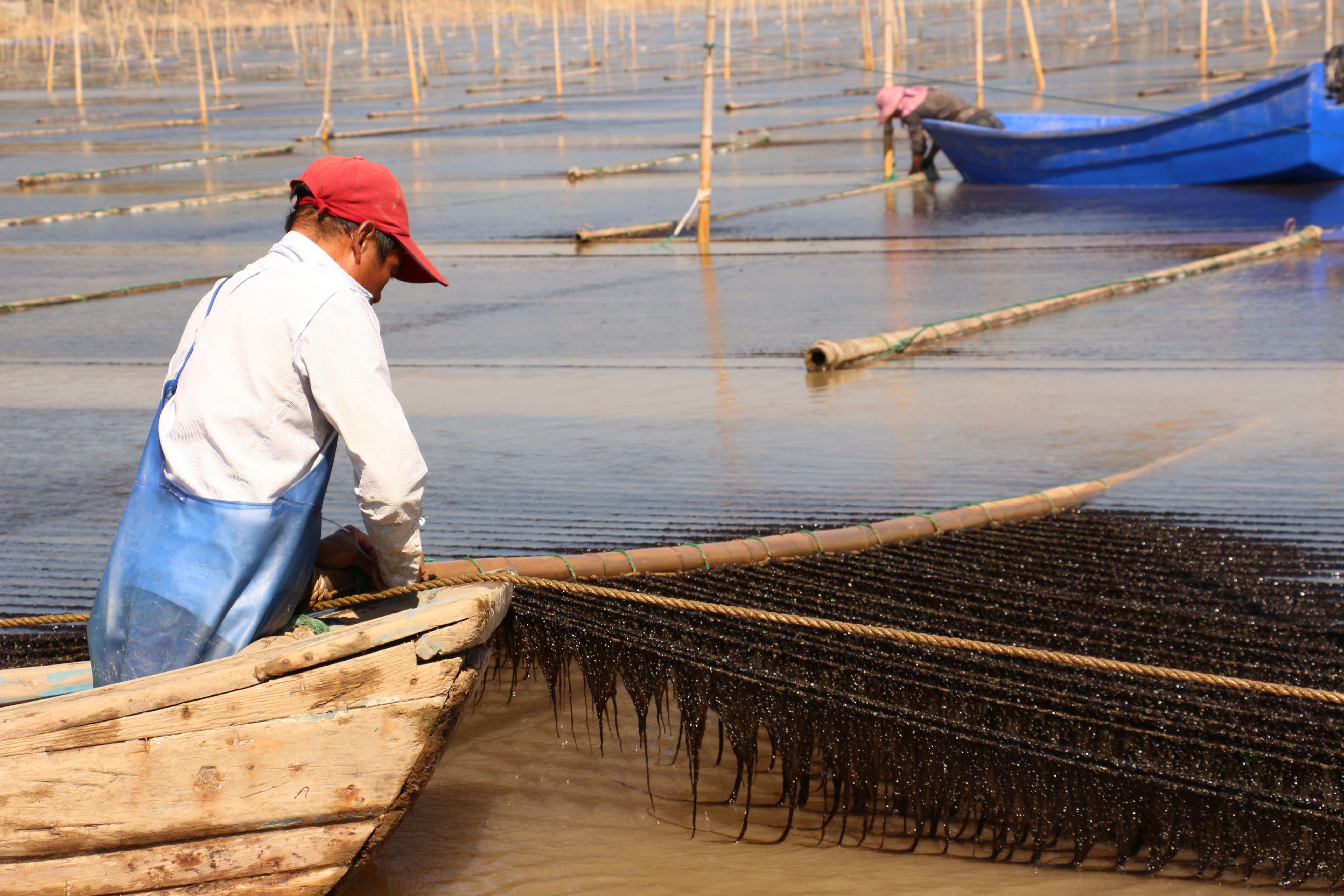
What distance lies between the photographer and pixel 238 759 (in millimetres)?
2398

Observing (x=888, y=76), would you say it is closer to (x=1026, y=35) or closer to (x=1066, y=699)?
(x=1066, y=699)

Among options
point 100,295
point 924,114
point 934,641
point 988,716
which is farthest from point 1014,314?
point 924,114

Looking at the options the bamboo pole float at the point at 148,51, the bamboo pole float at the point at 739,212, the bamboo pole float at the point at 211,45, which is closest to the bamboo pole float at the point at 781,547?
the bamboo pole float at the point at 739,212

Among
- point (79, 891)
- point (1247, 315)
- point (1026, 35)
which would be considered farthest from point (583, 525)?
point (1026, 35)

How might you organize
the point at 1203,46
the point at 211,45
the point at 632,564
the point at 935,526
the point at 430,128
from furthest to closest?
1. the point at 211,45
2. the point at 1203,46
3. the point at 430,128
4. the point at 935,526
5. the point at 632,564

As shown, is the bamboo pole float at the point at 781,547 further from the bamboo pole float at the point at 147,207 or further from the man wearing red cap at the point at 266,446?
the bamboo pole float at the point at 147,207

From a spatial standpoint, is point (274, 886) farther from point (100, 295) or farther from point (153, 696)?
point (100, 295)

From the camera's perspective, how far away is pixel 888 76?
1638 centimetres

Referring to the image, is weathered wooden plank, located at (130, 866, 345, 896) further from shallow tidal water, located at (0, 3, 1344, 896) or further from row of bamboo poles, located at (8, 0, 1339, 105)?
row of bamboo poles, located at (8, 0, 1339, 105)

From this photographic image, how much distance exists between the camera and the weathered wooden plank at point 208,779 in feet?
7.81

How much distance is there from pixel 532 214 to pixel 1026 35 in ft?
158

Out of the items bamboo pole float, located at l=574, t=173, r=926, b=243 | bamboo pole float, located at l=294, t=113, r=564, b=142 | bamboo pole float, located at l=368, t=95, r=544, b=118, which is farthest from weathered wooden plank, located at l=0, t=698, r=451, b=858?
bamboo pole float, located at l=368, t=95, r=544, b=118

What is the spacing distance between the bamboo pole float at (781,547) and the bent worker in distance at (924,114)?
12830mm

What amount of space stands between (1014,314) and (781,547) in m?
5.41
